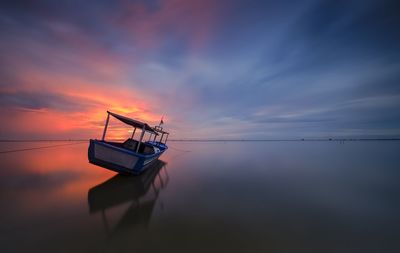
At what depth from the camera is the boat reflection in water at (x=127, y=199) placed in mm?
5773

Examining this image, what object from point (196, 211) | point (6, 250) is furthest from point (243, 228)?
point (6, 250)

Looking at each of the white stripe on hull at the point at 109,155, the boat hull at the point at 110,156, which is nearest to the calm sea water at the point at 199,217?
the boat hull at the point at 110,156

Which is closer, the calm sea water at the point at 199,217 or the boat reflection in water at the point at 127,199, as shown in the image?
the calm sea water at the point at 199,217

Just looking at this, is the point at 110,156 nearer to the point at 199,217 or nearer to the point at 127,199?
the point at 127,199

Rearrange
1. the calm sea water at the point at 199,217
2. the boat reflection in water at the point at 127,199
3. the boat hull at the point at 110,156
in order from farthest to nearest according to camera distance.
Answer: the boat hull at the point at 110,156, the boat reflection in water at the point at 127,199, the calm sea water at the point at 199,217

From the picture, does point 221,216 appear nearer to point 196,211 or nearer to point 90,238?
point 196,211

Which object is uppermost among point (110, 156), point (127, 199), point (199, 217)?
point (110, 156)

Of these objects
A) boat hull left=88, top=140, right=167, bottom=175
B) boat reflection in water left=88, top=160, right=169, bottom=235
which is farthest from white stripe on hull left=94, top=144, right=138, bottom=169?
boat reflection in water left=88, top=160, right=169, bottom=235

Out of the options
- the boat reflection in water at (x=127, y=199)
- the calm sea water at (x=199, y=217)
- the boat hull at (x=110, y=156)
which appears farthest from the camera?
the boat hull at (x=110, y=156)

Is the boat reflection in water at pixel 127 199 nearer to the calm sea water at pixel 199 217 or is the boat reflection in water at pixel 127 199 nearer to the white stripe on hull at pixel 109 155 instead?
the calm sea water at pixel 199 217

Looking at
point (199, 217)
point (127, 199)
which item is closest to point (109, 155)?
point (127, 199)

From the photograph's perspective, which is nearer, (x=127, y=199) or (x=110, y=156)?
(x=127, y=199)

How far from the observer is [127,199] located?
8094 millimetres

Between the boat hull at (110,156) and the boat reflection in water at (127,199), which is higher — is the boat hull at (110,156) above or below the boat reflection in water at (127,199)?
above
